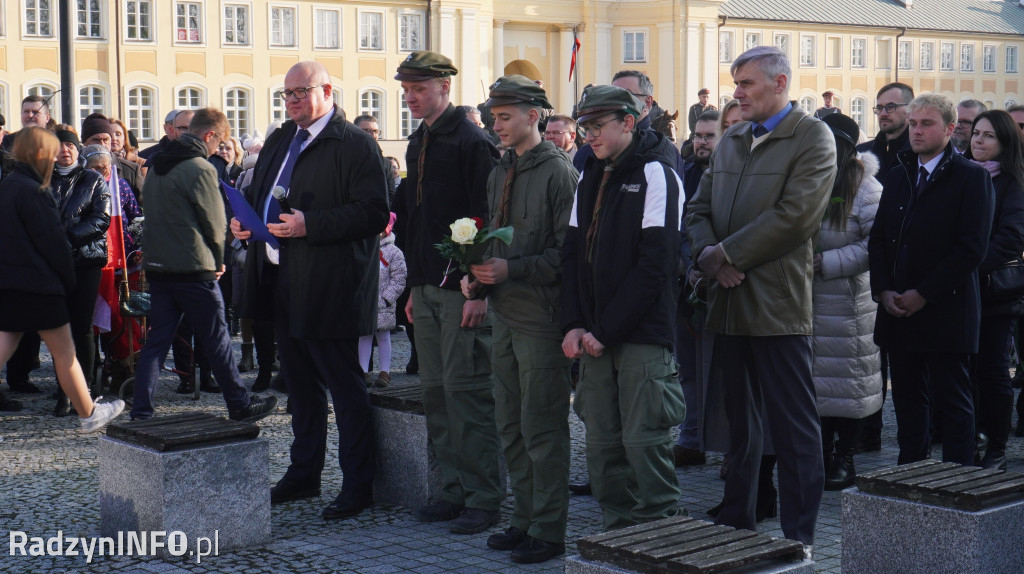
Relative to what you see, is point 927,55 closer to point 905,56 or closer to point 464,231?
point 905,56

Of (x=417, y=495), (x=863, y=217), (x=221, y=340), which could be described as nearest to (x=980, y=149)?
(x=863, y=217)

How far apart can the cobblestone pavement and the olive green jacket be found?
112cm

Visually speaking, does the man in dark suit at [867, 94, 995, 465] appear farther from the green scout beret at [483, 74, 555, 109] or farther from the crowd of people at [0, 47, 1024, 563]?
the green scout beret at [483, 74, 555, 109]

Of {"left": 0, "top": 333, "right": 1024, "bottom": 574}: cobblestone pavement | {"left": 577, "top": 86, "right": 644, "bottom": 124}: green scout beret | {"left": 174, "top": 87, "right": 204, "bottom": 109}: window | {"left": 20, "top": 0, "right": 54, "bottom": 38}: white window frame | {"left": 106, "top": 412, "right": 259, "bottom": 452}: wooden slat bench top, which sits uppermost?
{"left": 20, "top": 0, "right": 54, "bottom": 38}: white window frame

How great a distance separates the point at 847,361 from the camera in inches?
271

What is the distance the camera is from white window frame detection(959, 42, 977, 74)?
7831cm

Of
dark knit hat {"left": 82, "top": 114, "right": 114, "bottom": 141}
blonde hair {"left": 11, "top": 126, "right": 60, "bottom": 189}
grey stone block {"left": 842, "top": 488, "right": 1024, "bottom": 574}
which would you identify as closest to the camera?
grey stone block {"left": 842, "top": 488, "right": 1024, "bottom": 574}

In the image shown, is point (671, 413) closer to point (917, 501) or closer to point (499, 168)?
point (917, 501)

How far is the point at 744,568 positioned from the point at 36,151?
233 inches

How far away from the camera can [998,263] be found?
7227mm

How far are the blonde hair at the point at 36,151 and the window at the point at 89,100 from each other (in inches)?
1726

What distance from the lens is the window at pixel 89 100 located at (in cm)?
5031

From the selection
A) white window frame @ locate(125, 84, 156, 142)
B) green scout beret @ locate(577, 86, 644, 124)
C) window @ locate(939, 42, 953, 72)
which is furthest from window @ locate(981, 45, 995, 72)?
green scout beret @ locate(577, 86, 644, 124)

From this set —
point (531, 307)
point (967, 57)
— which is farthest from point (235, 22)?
point (531, 307)
